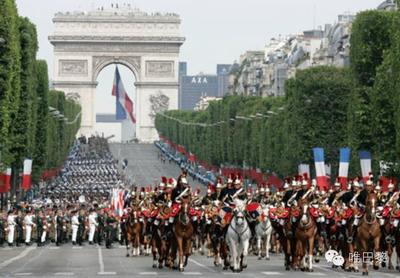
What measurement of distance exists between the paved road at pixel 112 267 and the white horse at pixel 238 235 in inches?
15.2

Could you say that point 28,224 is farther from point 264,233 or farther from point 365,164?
point 264,233

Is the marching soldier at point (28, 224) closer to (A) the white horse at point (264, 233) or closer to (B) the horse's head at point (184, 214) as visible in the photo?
(A) the white horse at point (264, 233)

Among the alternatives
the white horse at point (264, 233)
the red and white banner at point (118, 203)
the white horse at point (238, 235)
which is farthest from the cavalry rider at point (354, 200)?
the red and white banner at point (118, 203)

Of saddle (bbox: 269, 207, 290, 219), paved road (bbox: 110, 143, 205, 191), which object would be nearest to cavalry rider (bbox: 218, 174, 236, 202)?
saddle (bbox: 269, 207, 290, 219)

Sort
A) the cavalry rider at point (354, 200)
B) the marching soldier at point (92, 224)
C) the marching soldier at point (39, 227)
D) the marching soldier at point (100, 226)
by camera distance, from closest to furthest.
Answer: the cavalry rider at point (354, 200) < the marching soldier at point (100, 226) < the marching soldier at point (92, 224) < the marching soldier at point (39, 227)

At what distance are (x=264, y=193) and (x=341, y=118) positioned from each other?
44.4 meters

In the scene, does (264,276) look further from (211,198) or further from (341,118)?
(341,118)

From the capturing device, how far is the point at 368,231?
113 ft

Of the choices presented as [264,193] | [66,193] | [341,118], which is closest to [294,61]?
[66,193]

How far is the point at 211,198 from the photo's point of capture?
3775 cm

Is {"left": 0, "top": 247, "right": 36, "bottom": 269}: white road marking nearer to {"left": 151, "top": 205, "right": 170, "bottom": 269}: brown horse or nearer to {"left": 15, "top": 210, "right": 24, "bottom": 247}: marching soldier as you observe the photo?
{"left": 15, "top": 210, "right": 24, "bottom": 247}: marching soldier

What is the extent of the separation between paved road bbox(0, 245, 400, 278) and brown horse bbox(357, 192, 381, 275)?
0.57 meters

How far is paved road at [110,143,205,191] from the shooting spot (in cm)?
13512

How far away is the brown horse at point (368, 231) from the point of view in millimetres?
34250
